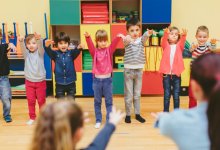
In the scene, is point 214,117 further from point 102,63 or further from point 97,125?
point 97,125

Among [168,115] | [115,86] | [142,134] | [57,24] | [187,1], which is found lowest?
[142,134]

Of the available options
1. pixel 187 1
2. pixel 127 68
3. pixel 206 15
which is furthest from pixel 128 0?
pixel 127 68

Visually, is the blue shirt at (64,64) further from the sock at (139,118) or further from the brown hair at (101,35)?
the sock at (139,118)

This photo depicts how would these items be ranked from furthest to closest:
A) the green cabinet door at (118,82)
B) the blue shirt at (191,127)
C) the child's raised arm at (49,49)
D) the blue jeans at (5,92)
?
the green cabinet door at (118,82) → the blue jeans at (5,92) → the child's raised arm at (49,49) → the blue shirt at (191,127)

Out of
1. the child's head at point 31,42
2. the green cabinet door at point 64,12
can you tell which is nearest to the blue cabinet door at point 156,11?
the green cabinet door at point 64,12

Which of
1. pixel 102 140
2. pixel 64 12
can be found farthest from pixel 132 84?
pixel 102 140

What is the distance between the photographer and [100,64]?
11.3 feet

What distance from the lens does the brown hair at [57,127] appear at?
119cm

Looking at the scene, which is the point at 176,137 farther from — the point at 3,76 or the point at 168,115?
the point at 3,76

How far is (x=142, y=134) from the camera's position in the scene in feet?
10.8

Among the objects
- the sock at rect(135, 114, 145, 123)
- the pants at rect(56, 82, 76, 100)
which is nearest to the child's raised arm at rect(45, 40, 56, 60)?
the pants at rect(56, 82, 76, 100)

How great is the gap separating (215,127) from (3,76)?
2.90 metres

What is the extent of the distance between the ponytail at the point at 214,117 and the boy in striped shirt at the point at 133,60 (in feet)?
7.50

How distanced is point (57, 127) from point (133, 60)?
245 cm
